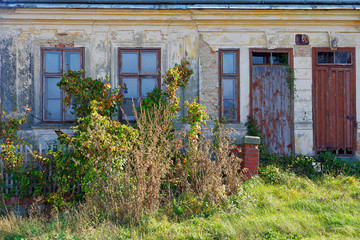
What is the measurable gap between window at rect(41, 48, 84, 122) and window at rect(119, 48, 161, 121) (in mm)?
1006

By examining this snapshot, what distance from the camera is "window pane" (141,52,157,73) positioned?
31.6ft

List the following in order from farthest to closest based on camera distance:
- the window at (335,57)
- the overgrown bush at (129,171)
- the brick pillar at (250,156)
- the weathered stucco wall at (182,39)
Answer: the window at (335,57), the weathered stucco wall at (182,39), the brick pillar at (250,156), the overgrown bush at (129,171)

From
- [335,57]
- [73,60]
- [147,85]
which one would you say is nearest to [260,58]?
[335,57]

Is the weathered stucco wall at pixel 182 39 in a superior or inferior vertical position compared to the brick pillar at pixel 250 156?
superior

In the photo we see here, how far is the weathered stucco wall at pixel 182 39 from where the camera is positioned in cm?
939

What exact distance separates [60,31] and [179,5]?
2.86m

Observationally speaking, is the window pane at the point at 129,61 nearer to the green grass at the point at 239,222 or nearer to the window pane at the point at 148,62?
the window pane at the point at 148,62

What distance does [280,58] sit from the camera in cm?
985

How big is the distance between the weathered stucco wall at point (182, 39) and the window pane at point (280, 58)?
24cm

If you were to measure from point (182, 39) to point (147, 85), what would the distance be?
1368 mm

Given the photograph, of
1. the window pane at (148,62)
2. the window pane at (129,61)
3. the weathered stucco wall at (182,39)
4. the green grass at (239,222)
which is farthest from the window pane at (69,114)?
the green grass at (239,222)

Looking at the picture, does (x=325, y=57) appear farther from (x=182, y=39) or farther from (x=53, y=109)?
(x=53, y=109)

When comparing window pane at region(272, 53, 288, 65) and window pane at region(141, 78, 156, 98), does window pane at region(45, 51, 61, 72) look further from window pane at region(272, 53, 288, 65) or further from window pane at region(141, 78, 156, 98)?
window pane at region(272, 53, 288, 65)

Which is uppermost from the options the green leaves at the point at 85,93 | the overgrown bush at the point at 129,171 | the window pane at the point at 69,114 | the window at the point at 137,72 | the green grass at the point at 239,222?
the window at the point at 137,72
